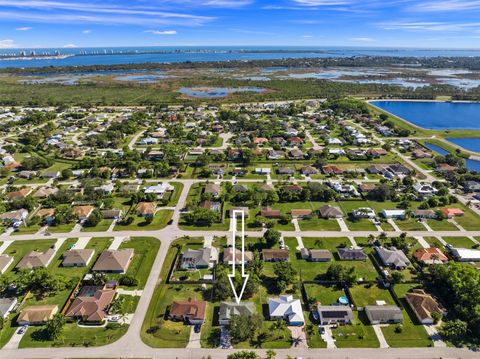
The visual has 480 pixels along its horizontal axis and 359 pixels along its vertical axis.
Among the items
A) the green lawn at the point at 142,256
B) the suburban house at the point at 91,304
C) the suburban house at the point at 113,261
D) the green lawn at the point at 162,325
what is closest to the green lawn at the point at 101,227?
the green lawn at the point at 142,256

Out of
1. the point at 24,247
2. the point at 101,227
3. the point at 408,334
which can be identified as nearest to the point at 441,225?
the point at 408,334

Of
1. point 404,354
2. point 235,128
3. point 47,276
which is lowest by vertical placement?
point 404,354

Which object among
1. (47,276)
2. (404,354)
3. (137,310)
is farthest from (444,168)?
(47,276)

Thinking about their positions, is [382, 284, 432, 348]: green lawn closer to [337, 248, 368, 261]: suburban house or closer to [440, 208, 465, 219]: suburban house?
[337, 248, 368, 261]: suburban house

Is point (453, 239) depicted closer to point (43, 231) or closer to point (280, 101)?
point (43, 231)

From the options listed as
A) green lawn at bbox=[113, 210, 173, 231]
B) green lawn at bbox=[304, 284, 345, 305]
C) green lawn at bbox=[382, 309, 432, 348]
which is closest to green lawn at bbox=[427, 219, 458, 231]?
green lawn at bbox=[382, 309, 432, 348]
